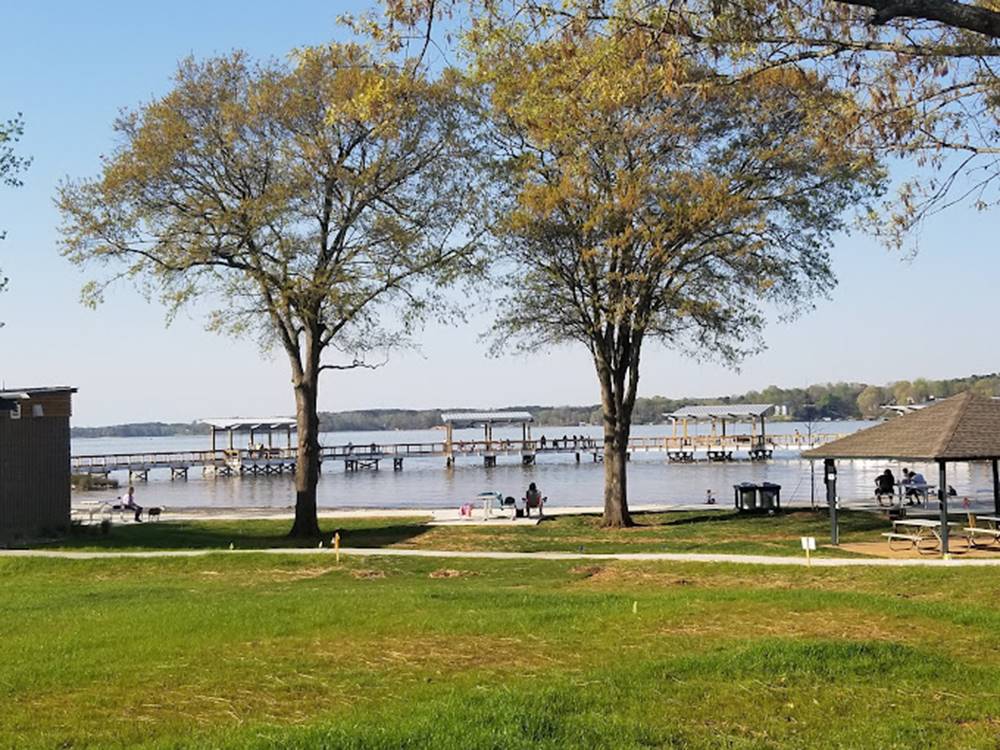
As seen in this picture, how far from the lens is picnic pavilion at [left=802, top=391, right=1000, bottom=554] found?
20891 mm

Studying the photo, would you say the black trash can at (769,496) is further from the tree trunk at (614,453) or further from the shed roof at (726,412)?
the shed roof at (726,412)

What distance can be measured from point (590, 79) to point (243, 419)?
94.9 meters

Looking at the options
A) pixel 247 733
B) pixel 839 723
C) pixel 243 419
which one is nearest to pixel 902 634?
pixel 839 723

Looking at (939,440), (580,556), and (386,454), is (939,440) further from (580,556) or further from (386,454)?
(386,454)

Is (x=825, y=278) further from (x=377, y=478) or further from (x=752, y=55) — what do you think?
(x=377, y=478)

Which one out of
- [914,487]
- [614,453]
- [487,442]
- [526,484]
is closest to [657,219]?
[614,453]

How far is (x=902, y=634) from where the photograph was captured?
10.9 meters

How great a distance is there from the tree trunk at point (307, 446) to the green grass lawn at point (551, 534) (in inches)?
30.7

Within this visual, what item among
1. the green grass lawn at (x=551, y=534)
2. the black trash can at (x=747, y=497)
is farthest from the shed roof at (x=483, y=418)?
the green grass lawn at (x=551, y=534)

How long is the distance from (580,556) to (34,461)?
1614cm

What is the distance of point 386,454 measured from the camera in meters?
98.3

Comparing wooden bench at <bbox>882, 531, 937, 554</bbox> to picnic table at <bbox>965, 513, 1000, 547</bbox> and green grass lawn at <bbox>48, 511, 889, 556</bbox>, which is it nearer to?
picnic table at <bbox>965, 513, 1000, 547</bbox>

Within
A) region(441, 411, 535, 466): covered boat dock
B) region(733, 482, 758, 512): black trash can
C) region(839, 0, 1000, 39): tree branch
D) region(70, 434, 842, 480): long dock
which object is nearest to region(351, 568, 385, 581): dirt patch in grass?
region(839, 0, 1000, 39): tree branch

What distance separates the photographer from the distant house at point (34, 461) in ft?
91.5
